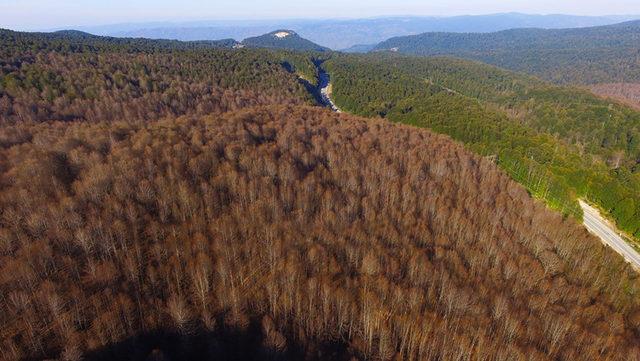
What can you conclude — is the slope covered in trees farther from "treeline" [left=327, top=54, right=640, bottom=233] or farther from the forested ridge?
"treeline" [left=327, top=54, right=640, bottom=233]

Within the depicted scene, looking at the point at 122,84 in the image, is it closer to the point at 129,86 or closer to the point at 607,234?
the point at 129,86

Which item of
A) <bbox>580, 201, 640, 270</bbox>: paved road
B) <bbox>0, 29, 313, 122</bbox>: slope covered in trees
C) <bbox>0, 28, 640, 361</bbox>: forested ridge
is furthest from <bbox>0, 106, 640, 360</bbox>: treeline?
<bbox>0, 29, 313, 122</bbox>: slope covered in trees

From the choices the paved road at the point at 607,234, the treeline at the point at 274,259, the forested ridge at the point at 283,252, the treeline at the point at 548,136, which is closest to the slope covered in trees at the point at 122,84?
the forested ridge at the point at 283,252

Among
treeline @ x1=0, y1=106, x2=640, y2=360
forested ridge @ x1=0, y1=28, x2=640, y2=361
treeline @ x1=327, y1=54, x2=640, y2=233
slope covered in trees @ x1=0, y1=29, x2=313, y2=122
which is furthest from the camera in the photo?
slope covered in trees @ x1=0, y1=29, x2=313, y2=122

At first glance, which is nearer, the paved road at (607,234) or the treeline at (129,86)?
the paved road at (607,234)

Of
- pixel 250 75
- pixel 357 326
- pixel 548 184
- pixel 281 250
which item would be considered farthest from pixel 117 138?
pixel 250 75

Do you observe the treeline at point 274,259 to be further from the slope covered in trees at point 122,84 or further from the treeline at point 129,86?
the slope covered in trees at point 122,84

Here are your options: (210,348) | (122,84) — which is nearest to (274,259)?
(210,348)
